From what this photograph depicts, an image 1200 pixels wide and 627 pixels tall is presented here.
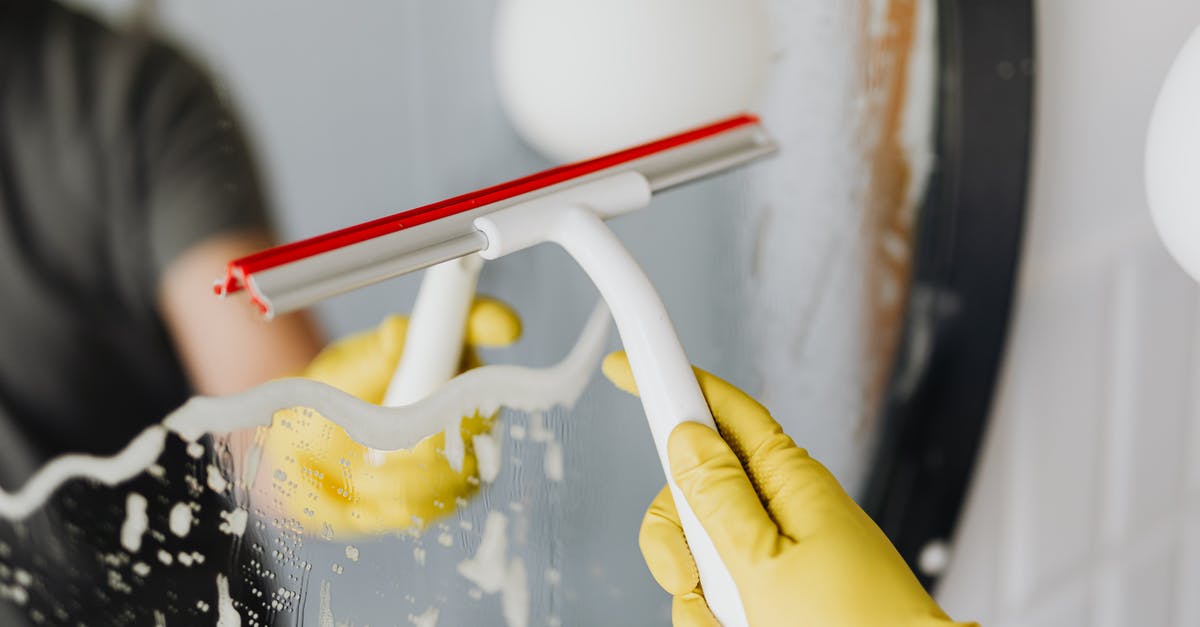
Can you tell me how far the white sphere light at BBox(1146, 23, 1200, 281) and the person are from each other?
14.6 inches

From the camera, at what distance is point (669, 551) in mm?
397

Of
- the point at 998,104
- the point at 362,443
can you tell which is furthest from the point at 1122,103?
the point at 362,443

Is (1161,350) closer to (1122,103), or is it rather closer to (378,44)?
(1122,103)

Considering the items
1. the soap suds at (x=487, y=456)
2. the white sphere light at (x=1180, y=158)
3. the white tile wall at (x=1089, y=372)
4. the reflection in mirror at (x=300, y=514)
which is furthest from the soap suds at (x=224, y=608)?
the white tile wall at (x=1089, y=372)

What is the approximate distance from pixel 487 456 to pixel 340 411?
0.24 ft

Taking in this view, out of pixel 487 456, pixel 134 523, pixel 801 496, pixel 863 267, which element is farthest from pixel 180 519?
pixel 863 267

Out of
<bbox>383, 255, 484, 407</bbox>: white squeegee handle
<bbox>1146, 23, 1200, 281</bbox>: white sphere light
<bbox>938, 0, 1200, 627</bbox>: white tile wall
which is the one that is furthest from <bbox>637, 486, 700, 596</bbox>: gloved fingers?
<bbox>938, 0, 1200, 627</bbox>: white tile wall

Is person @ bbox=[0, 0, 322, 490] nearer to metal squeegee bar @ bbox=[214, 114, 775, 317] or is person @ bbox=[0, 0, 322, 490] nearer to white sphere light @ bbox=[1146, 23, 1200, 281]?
metal squeegee bar @ bbox=[214, 114, 775, 317]

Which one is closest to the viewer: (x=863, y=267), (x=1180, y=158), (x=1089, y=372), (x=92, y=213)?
(x=92, y=213)

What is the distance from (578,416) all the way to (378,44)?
183 mm

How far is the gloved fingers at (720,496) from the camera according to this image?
361mm

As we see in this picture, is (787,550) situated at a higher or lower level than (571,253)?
lower

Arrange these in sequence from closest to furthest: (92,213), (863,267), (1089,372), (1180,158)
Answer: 1. (92,213)
2. (1180,158)
3. (863,267)
4. (1089,372)

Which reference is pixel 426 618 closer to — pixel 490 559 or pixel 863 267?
pixel 490 559
